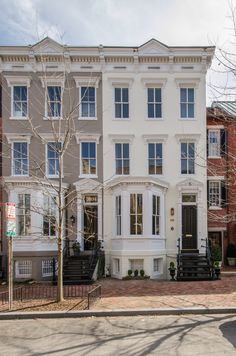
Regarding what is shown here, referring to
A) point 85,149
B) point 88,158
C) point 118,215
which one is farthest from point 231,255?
point 85,149

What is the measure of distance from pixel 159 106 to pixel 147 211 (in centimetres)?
591

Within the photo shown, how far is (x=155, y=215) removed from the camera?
20.8 meters

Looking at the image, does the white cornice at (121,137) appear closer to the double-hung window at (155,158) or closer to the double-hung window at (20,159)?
the double-hung window at (155,158)

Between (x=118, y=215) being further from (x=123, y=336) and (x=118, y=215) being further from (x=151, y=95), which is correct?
(x=123, y=336)

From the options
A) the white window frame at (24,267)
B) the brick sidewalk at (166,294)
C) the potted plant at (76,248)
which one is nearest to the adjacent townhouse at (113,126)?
the potted plant at (76,248)

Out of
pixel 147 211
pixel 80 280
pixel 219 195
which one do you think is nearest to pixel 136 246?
pixel 147 211

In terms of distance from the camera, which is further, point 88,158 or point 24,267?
point 88,158

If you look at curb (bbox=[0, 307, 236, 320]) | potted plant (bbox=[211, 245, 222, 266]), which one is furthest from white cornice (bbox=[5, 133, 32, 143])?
curb (bbox=[0, 307, 236, 320])

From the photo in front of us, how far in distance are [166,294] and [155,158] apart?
30.7ft

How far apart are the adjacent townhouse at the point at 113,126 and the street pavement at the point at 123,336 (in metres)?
10.8

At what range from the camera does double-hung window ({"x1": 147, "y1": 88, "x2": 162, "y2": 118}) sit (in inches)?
862

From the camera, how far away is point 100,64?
21.8m

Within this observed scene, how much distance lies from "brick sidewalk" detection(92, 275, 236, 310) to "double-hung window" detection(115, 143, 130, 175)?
6.20 metres

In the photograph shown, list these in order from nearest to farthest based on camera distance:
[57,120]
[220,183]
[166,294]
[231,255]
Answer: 1. [166,294]
2. [57,120]
3. [231,255]
4. [220,183]
